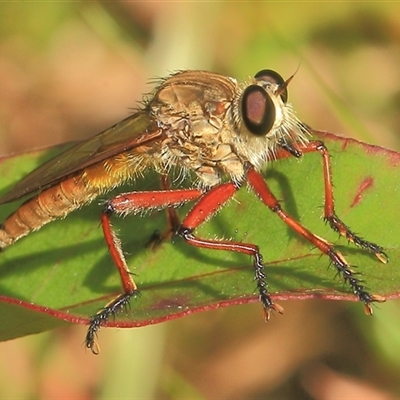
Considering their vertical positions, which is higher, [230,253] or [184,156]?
[184,156]

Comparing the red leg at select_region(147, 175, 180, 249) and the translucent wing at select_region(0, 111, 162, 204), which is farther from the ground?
the translucent wing at select_region(0, 111, 162, 204)

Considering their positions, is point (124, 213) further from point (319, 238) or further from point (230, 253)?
point (319, 238)

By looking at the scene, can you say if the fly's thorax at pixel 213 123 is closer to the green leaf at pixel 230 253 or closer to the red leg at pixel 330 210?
the green leaf at pixel 230 253

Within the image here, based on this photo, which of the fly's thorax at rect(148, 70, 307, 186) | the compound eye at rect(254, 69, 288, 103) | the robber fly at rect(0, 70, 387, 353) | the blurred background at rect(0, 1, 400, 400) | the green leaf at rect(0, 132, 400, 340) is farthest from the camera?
the blurred background at rect(0, 1, 400, 400)

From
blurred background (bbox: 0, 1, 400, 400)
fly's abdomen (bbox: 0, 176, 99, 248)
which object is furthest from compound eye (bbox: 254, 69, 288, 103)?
blurred background (bbox: 0, 1, 400, 400)

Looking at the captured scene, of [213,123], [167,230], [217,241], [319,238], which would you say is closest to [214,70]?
[213,123]

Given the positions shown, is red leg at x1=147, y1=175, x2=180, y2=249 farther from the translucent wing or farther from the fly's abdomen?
the fly's abdomen

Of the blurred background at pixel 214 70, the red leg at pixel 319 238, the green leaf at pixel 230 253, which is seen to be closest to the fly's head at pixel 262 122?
the green leaf at pixel 230 253
